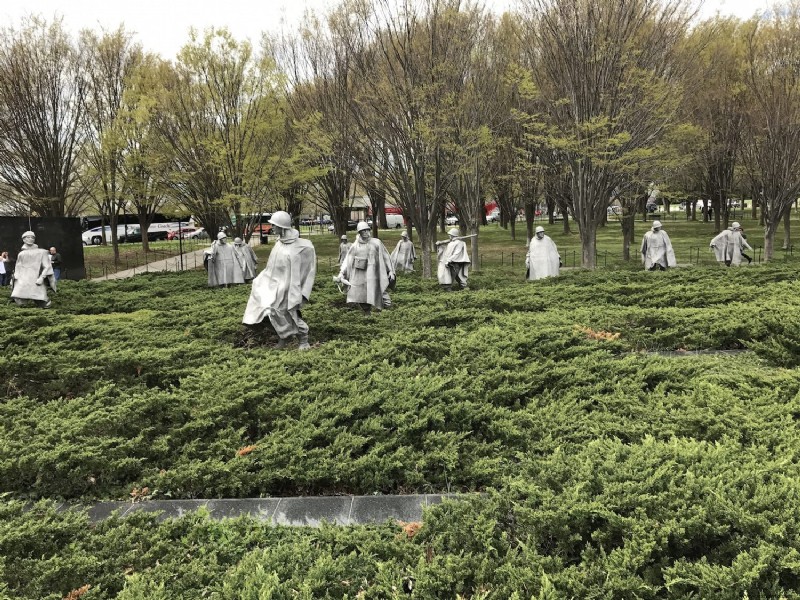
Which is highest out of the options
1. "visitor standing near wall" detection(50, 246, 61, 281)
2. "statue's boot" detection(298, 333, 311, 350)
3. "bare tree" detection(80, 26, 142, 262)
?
"bare tree" detection(80, 26, 142, 262)

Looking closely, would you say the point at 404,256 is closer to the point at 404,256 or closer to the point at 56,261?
the point at 404,256

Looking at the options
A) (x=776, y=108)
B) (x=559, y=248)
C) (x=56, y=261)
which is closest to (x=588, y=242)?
(x=776, y=108)

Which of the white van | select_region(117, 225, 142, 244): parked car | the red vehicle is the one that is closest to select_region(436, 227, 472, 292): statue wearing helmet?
the red vehicle

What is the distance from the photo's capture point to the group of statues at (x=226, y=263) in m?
15.5

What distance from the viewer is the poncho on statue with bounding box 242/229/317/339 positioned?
748 centimetres

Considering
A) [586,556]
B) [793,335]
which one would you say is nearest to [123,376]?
[586,556]

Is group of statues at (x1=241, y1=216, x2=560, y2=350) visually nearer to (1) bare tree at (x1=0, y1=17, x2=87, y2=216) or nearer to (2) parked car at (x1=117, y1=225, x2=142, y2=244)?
(1) bare tree at (x1=0, y1=17, x2=87, y2=216)

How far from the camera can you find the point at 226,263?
51.2 feet

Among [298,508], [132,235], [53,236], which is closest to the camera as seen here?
[298,508]

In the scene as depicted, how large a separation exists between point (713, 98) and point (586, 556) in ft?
80.8

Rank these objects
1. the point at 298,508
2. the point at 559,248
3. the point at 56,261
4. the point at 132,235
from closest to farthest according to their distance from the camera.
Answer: the point at 298,508 < the point at 56,261 < the point at 559,248 < the point at 132,235

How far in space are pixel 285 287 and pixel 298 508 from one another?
404 cm

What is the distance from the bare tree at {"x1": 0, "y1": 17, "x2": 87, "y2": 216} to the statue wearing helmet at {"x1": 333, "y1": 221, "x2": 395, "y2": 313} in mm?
16847

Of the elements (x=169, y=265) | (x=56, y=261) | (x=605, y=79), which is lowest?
(x=169, y=265)
